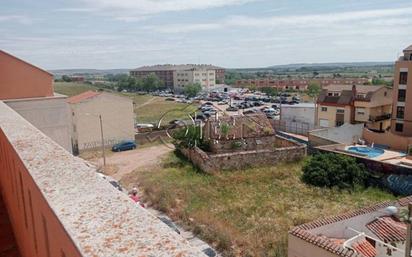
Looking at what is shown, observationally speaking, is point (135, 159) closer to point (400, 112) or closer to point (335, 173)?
point (335, 173)

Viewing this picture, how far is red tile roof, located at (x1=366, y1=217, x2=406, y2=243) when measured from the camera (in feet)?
36.7

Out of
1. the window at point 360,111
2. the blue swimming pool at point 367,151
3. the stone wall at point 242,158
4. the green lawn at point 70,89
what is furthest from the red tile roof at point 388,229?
the green lawn at point 70,89

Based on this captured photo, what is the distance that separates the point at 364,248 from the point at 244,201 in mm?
8883

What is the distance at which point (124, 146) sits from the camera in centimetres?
3098

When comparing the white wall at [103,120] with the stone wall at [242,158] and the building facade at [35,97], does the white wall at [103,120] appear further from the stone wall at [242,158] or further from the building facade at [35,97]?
the building facade at [35,97]

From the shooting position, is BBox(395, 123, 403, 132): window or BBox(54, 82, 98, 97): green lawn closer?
BBox(395, 123, 403, 132): window

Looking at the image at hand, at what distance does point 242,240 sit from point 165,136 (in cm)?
2187

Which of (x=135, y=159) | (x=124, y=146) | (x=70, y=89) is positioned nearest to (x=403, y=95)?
(x=135, y=159)

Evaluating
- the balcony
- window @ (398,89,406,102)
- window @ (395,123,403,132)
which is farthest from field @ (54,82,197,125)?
window @ (398,89,406,102)

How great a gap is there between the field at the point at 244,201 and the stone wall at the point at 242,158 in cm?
60

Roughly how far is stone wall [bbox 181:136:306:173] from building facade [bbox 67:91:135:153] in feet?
30.1

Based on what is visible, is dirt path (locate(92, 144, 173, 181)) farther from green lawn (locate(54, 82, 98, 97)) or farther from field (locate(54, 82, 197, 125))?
green lawn (locate(54, 82, 98, 97))

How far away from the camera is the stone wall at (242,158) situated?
2355cm

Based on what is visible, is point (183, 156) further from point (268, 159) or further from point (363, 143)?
point (363, 143)
